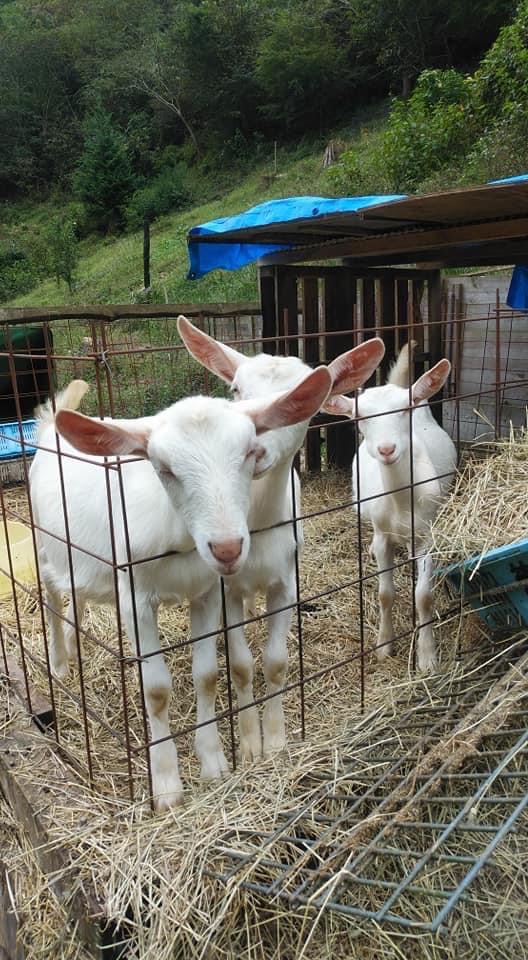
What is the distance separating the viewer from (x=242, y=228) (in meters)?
5.16

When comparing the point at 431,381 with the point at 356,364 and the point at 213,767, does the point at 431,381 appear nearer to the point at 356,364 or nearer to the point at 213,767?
the point at 356,364

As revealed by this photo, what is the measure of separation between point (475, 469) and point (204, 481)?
6.12 ft

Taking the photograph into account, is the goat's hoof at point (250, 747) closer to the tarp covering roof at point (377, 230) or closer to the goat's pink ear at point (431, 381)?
the goat's pink ear at point (431, 381)

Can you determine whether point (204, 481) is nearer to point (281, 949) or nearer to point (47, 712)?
point (281, 949)

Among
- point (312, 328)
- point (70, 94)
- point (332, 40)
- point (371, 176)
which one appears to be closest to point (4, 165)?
point (70, 94)

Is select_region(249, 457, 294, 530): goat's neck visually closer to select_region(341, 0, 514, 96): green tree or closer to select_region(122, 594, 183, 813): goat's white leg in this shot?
select_region(122, 594, 183, 813): goat's white leg

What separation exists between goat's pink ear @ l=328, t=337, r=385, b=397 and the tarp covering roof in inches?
66.2

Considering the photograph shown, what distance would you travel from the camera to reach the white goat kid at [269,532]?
254 cm

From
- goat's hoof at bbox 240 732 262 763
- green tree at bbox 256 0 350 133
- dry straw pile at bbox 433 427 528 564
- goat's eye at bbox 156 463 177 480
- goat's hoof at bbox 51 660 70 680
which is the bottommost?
goat's hoof at bbox 51 660 70 680

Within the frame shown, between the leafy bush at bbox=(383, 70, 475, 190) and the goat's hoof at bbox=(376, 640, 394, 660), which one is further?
the leafy bush at bbox=(383, 70, 475, 190)

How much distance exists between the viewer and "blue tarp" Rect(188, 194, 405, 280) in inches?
180

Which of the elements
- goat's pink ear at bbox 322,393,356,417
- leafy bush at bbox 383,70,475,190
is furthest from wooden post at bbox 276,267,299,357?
leafy bush at bbox 383,70,475,190

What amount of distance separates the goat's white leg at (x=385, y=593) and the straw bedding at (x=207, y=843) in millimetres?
86

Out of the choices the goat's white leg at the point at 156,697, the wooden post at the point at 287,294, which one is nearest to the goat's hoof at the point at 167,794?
the goat's white leg at the point at 156,697
